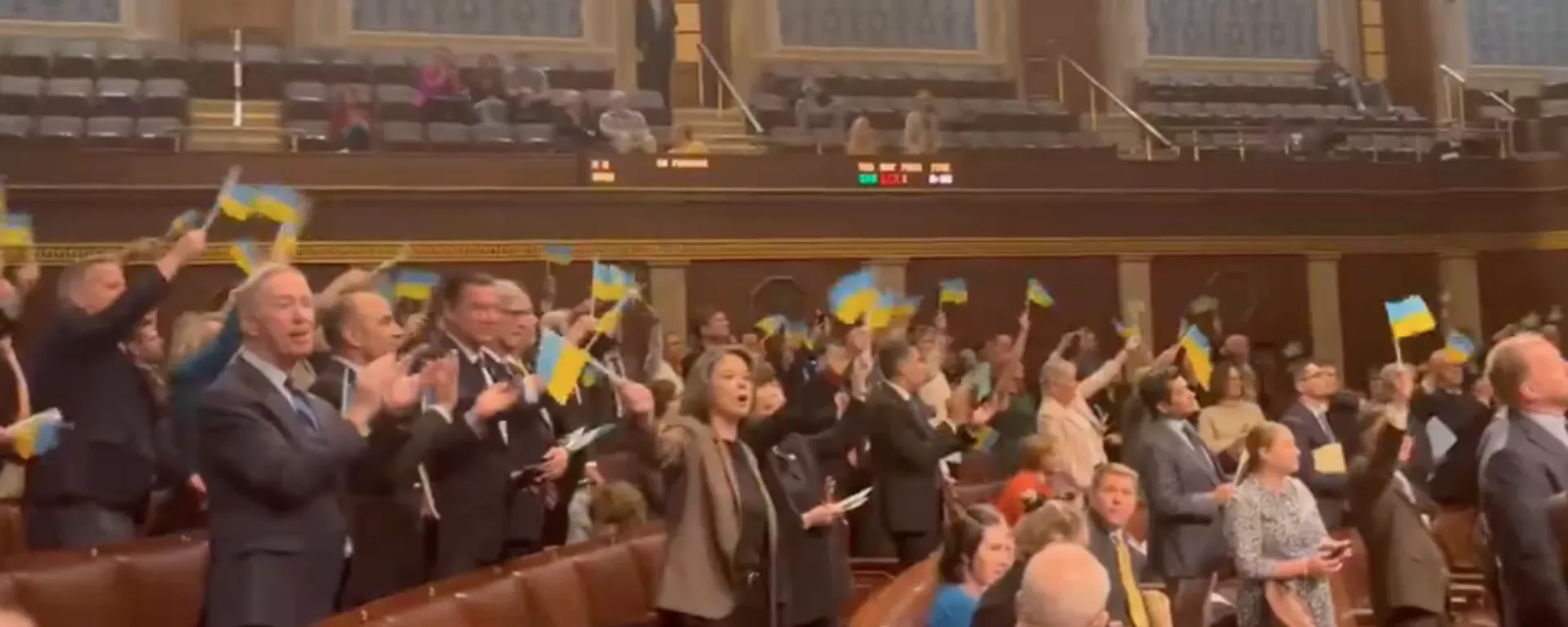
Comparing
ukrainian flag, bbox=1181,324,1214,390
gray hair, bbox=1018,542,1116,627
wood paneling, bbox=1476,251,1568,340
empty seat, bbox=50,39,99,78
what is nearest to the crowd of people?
gray hair, bbox=1018,542,1116,627

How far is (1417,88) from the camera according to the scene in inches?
531

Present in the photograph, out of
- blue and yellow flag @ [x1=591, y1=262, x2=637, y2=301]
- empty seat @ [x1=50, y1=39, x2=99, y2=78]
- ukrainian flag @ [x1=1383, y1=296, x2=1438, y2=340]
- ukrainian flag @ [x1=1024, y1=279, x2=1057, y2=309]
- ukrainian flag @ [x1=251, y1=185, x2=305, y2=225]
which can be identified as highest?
empty seat @ [x1=50, y1=39, x2=99, y2=78]

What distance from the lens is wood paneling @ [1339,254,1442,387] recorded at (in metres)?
10.6

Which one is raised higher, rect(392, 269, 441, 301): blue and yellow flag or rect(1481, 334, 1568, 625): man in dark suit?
rect(392, 269, 441, 301): blue and yellow flag

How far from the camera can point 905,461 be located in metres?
5.29

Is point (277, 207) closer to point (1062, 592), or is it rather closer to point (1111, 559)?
point (1111, 559)

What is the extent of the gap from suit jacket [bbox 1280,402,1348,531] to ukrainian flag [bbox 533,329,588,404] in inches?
99.2

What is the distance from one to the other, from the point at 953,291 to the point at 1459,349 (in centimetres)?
264

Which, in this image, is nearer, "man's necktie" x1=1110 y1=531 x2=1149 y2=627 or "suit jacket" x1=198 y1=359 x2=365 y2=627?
"suit jacket" x1=198 y1=359 x2=365 y2=627

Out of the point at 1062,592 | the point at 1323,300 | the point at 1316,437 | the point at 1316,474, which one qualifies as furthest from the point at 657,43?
the point at 1062,592

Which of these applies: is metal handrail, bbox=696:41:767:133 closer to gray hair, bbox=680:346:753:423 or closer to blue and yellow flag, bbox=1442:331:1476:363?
blue and yellow flag, bbox=1442:331:1476:363

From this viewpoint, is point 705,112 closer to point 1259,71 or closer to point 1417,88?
point 1259,71

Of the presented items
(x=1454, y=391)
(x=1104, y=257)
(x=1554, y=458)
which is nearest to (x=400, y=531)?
(x=1554, y=458)

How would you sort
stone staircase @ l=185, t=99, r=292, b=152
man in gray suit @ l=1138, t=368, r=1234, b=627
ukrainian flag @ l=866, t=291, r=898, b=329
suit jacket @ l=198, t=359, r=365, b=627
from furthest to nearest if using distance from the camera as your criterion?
stone staircase @ l=185, t=99, r=292, b=152
ukrainian flag @ l=866, t=291, r=898, b=329
man in gray suit @ l=1138, t=368, r=1234, b=627
suit jacket @ l=198, t=359, r=365, b=627
